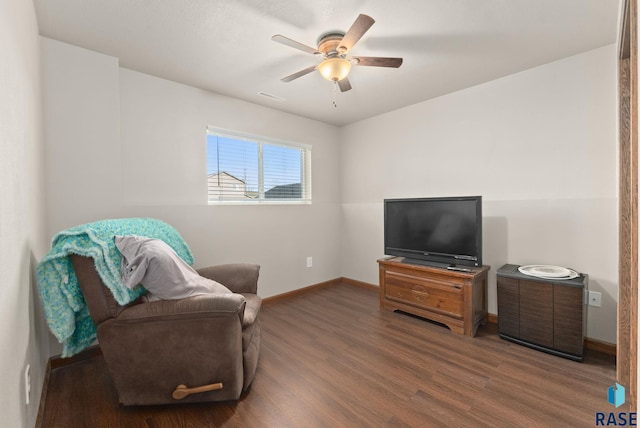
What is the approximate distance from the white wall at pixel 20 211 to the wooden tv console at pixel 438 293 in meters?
2.71

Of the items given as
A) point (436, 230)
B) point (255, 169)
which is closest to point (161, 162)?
point (255, 169)

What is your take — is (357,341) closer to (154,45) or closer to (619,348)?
(619,348)

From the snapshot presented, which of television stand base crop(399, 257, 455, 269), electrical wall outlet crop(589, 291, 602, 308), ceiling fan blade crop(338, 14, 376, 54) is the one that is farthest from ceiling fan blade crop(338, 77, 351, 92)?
electrical wall outlet crop(589, 291, 602, 308)

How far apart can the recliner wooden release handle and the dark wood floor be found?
0.12m

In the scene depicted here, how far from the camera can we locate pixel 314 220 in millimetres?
3875

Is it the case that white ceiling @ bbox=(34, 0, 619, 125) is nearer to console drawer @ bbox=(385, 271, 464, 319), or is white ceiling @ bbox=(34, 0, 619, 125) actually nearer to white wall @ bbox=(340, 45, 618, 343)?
white wall @ bbox=(340, 45, 618, 343)

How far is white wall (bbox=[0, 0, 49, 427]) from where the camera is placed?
3.29 feet

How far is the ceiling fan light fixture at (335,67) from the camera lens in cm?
190

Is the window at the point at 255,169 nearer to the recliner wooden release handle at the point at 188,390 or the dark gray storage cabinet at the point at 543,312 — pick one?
the recliner wooden release handle at the point at 188,390

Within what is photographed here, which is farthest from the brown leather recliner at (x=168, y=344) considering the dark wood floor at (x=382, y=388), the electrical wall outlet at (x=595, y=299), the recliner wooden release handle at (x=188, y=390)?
the electrical wall outlet at (x=595, y=299)

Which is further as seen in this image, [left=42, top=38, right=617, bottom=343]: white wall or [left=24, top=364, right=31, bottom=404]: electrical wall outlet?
[left=42, top=38, right=617, bottom=343]: white wall

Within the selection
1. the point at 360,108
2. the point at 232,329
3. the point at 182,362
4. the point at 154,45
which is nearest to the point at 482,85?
the point at 360,108

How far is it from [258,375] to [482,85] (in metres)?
3.29

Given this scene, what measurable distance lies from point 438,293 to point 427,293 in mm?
112
